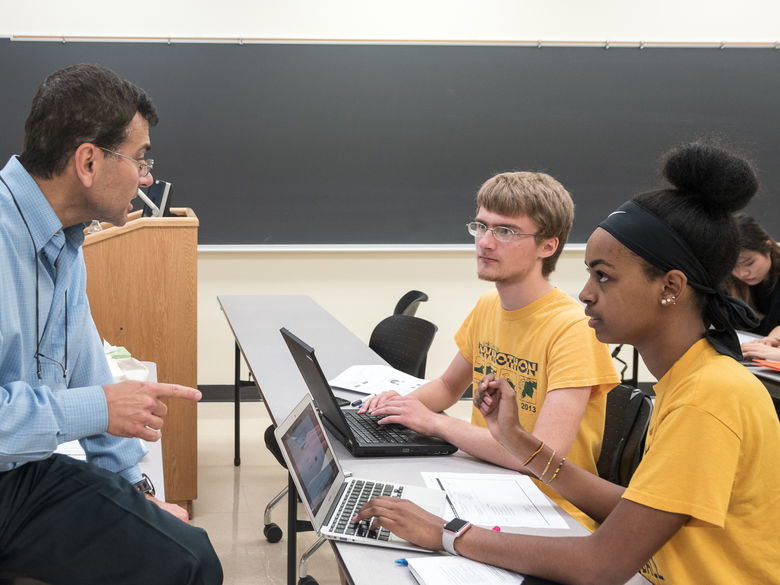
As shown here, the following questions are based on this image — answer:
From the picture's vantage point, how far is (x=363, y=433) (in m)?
1.93

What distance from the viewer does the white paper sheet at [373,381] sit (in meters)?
2.37

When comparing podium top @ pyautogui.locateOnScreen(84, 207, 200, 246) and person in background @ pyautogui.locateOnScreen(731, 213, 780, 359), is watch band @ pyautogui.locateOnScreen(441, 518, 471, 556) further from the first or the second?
person in background @ pyautogui.locateOnScreen(731, 213, 780, 359)

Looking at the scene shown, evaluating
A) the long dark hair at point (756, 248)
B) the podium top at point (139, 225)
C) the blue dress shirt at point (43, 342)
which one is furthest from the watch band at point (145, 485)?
the long dark hair at point (756, 248)

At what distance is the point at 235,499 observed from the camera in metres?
3.59

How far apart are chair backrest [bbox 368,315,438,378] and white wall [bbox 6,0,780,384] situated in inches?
64.8

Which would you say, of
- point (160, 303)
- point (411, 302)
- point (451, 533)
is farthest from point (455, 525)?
point (411, 302)

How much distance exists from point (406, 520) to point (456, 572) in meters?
0.14

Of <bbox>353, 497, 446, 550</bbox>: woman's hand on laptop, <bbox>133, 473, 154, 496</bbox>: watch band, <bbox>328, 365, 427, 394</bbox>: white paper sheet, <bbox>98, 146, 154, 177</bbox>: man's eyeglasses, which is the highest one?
<bbox>98, 146, 154, 177</bbox>: man's eyeglasses

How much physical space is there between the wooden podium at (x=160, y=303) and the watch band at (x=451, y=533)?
2183 mm

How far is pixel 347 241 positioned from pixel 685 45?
254 centimetres

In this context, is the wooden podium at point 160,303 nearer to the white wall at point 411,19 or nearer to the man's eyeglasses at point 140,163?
the man's eyeglasses at point 140,163

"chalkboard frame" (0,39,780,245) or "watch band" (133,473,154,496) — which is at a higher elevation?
"chalkboard frame" (0,39,780,245)

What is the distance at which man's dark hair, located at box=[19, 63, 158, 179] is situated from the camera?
1.55 meters

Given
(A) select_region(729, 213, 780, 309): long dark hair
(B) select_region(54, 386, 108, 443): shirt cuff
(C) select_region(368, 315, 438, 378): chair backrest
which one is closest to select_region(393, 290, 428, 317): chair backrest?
(C) select_region(368, 315, 438, 378): chair backrest
